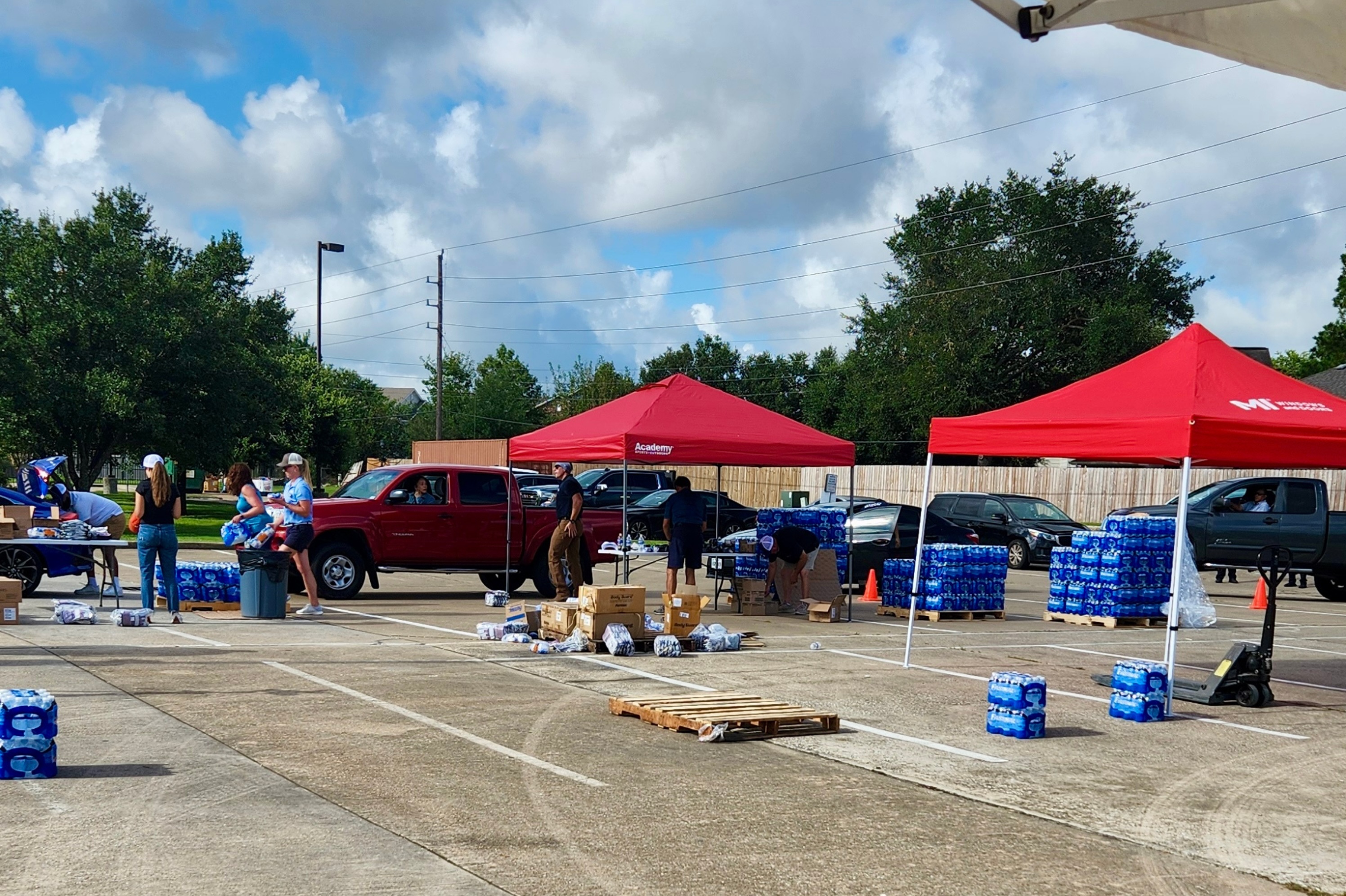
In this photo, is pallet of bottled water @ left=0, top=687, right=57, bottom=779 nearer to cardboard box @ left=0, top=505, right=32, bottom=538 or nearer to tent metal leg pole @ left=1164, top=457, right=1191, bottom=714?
tent metal leg pole @ left=1164, top=457, right=1191, bottom=714

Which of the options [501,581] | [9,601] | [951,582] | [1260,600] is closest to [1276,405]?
[951,582]

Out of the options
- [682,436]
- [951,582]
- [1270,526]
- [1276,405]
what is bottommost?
[951,582]

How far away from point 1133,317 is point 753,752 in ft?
180

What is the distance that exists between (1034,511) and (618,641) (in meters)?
18.2

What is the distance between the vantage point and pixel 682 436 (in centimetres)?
1666

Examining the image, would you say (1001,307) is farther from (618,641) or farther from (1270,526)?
(618,641)

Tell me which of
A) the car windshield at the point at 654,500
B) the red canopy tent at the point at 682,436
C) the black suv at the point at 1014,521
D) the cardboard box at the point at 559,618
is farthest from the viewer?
the car windshield at the point at 654,500

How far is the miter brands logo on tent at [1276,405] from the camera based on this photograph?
36.7 ft

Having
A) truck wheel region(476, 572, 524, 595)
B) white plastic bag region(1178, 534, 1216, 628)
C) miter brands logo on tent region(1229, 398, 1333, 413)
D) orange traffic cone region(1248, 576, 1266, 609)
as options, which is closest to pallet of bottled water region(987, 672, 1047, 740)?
miter brands logo on tent region(1229, 398, 1333, 413)

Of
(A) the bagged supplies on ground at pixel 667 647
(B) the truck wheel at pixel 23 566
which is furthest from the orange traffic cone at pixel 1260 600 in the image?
(B) the truck wheel at pixel 23 566

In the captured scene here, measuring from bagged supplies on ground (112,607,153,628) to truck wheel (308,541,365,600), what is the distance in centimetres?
382

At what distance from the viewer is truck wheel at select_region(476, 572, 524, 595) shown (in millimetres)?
20125

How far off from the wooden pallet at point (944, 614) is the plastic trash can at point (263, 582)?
27.4 feet

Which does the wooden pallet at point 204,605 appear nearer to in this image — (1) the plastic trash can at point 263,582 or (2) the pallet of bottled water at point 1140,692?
(1) the plastic trash can at point 263,582
